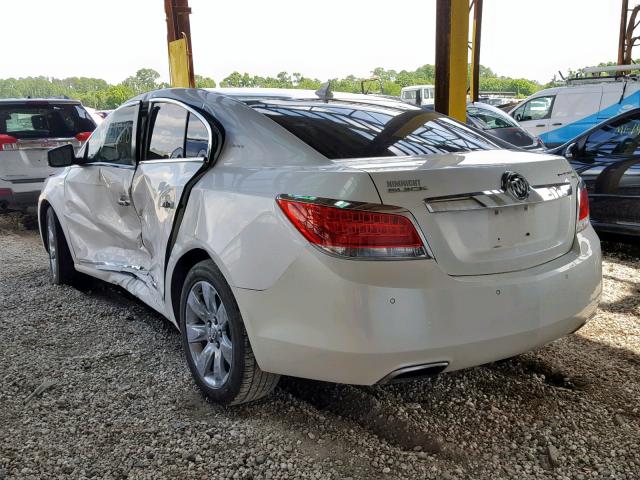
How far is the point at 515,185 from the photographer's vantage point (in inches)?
94.4

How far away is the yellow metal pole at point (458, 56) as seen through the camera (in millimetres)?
6688

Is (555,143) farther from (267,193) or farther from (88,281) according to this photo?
(267,193)

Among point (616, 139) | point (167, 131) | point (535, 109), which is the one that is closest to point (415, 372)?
point (167, 131)

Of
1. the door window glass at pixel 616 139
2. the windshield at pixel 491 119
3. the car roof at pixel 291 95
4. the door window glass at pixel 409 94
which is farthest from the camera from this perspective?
the door window glass at pixel 409 94

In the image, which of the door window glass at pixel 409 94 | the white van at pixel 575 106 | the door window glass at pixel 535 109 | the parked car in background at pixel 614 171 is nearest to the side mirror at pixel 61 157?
the parked car in background at pixel 614 171

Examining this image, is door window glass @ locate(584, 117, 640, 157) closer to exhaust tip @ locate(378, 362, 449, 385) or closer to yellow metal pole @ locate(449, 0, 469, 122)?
yellow metal pole @ locate(449, 0, 469, 122)

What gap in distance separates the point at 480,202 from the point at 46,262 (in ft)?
16.3

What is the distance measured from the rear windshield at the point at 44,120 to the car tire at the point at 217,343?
577 centimetres

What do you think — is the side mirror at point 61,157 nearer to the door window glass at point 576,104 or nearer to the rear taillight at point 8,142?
the rear taillight at point 8,142

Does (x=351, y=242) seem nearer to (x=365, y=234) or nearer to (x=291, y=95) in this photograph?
(x=365, y=234)

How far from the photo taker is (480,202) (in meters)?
2.30

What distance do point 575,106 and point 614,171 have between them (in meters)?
8.50

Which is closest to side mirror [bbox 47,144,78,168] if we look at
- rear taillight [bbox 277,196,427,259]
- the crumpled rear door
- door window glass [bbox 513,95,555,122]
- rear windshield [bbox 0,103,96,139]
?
the crumpled rear door

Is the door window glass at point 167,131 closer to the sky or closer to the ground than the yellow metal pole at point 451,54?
closer to the ground
